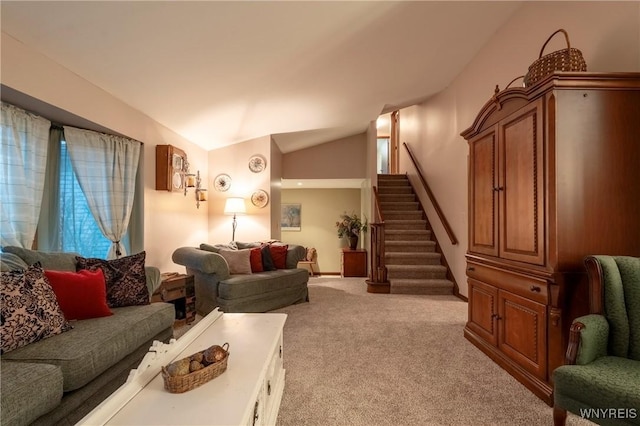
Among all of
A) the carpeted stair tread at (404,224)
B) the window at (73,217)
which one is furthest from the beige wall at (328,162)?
the window at (73,217)

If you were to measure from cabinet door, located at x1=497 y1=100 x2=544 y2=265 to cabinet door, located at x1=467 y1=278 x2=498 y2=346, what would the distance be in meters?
0.41

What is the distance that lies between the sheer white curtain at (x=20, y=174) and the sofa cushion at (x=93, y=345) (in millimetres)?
881

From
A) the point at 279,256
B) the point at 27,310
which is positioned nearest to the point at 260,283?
the point at 279,256

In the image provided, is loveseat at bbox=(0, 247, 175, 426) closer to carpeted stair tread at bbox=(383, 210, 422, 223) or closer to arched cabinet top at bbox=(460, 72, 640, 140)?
arched cabinet top at bbox=(460, 72, 640, 140)

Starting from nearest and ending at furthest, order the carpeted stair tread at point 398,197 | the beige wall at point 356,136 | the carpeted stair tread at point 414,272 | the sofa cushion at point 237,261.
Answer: the beige wall at point 356,136 < the sofa cushion at point 237,261 < the carpeted stair tread at point 414,272 < the carpeted stair tread at point 398,197

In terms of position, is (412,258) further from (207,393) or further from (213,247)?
(207,393)

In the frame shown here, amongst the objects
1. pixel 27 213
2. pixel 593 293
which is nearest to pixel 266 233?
pixel 27 213

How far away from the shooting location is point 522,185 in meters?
2.08

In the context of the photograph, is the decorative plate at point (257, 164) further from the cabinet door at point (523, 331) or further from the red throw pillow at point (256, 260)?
the cabinet door at point (523, 331)

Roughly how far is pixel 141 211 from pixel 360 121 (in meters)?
3.95

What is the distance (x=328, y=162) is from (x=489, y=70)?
352 cm

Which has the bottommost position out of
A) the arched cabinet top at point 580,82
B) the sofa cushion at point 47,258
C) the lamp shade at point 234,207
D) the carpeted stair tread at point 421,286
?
the carpeted stair tread at point 421,286

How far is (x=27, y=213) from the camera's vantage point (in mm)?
2215

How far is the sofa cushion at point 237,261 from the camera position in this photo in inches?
146
